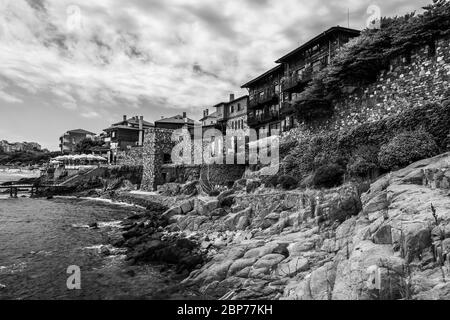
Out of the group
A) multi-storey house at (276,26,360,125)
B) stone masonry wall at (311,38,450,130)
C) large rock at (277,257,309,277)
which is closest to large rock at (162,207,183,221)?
multi-storey house at (276,26,360,125)

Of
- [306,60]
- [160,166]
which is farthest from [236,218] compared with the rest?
[160,166]

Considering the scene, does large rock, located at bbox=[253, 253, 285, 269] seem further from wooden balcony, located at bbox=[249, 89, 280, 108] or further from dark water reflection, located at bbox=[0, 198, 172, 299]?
wooden balcony, located at bbox=[249, 89, 280, 108]

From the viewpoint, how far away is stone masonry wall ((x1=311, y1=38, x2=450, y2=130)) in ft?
62.4

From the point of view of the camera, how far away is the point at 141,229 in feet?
89.7

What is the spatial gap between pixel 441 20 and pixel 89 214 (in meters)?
41.1

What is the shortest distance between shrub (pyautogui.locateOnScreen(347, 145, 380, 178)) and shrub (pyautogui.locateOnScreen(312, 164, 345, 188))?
684 millimetres

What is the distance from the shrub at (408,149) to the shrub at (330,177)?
3.25 m

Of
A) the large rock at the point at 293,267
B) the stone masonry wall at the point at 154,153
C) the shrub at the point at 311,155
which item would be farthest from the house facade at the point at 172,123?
the large rock at the point at 293,267

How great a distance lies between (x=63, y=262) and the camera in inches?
794

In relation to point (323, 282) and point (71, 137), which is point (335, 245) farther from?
point (71, 137)

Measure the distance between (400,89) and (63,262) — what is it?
2670 cm

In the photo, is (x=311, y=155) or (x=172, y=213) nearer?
(x=311, y=155)

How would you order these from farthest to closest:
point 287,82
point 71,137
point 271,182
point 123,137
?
point 71,137
point 123,137
point 287,82
point 271,182

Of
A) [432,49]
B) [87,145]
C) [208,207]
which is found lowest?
[208,207]
